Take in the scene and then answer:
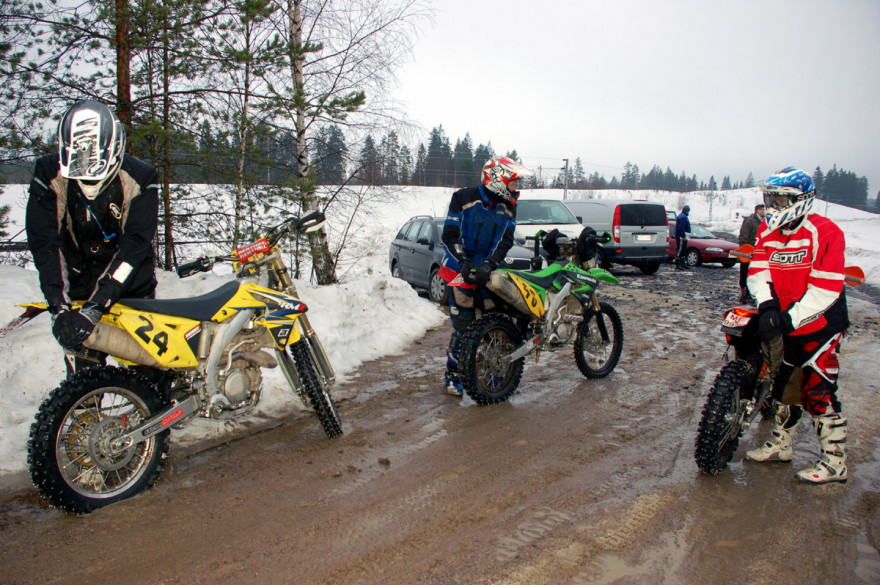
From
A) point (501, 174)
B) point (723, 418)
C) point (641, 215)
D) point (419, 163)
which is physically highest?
point (419, 163)

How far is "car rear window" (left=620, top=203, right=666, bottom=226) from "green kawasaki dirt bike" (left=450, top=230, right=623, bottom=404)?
9843mm

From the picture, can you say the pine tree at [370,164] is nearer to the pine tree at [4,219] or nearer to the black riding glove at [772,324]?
the pine tree at [4,219]

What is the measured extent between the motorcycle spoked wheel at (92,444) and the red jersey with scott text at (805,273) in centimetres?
388

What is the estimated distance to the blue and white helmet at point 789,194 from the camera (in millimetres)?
3557

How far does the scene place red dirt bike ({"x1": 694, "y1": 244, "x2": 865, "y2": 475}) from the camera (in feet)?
11.7

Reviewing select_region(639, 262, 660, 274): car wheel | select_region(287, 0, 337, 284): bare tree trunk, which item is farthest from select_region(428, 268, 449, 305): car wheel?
select_region(639, 262, 660, 274): car wheel

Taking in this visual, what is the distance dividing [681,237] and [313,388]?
56.2 ft

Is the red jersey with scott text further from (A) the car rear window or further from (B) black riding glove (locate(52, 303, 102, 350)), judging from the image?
(A) the car rear window

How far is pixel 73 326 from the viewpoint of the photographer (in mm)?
2980

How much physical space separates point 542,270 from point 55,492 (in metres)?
4.20

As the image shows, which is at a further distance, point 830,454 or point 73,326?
point 830,454

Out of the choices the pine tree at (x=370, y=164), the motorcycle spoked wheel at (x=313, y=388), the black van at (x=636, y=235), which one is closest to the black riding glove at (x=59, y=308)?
the motorcycle spoked wheel at (x=313, y=388)

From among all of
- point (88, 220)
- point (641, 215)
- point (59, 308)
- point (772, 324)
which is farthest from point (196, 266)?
point (641, 215)

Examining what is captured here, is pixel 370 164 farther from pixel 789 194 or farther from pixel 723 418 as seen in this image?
pixel 723 418
